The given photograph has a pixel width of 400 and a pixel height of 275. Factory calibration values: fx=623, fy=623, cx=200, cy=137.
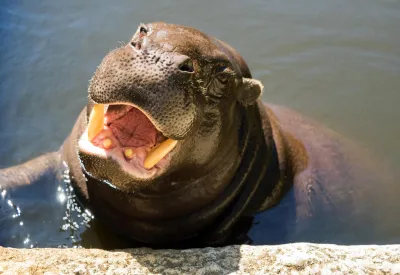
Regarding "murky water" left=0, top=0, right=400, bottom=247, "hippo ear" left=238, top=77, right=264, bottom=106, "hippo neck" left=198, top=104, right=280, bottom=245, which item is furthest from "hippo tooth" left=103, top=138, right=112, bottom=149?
"murky water" left=0, top=0, right=400, bottom=247

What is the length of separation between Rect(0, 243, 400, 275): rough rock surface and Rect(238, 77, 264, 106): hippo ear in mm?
1483

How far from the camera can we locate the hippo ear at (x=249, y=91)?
5.34 m

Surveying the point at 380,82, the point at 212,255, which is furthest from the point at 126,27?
the point at 212,255

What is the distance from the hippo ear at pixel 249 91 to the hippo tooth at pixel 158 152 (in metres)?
0.99

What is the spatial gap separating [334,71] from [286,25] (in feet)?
3.75

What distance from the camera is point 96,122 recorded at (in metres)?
4.48

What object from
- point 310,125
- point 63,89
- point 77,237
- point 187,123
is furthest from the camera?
point 63,89

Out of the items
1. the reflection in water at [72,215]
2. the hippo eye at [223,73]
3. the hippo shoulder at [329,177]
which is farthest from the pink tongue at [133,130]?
the hippo shoulder at [329,177]

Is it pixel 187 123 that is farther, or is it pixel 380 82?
pixel 380 82

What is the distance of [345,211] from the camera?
657 cm

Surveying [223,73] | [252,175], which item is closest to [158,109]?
Answer: [223,73]

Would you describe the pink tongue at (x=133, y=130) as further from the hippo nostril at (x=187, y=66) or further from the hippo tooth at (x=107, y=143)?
the hippo nostril at (x=187, y=66)

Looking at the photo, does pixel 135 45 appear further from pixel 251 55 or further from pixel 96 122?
pixel 251 55

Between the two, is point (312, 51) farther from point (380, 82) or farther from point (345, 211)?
point (345, 211)
